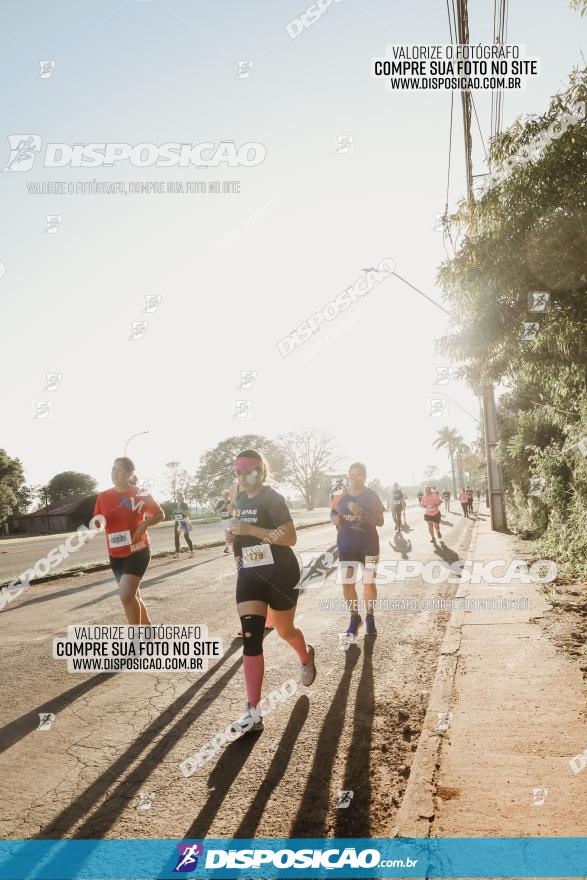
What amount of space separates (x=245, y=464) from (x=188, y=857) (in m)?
2.56

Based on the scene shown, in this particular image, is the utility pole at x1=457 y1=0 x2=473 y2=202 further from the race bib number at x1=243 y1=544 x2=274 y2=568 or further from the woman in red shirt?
the woman in red shirt

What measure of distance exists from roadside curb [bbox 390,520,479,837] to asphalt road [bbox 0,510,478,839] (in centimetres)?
9

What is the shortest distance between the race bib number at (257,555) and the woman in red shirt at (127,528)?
2064mm

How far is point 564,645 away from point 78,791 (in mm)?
4563

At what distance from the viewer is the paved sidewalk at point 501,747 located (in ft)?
8.76

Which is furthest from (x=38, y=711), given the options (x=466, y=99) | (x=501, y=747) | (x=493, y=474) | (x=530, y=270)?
(x=493, y=474)

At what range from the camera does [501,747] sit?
11.1 feet

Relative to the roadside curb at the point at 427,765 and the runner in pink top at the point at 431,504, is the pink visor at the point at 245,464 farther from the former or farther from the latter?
the runner in pink top at the point at 431,504

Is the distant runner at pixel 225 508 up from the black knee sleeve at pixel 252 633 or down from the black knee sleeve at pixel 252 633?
up

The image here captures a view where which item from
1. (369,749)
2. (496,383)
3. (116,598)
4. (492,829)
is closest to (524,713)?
(369,749)

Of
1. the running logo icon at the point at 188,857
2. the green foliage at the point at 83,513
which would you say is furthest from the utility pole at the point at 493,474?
the green foliage at the point at 83,513

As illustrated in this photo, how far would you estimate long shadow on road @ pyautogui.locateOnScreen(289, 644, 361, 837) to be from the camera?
2760mm

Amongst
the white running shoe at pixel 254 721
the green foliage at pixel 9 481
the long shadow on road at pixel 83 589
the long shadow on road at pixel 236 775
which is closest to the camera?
the long shadow on road at pixel 236 775

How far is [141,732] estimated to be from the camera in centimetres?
399
